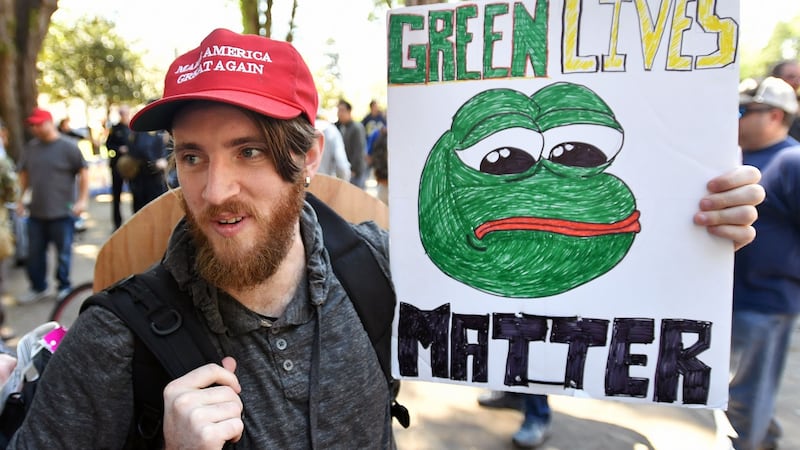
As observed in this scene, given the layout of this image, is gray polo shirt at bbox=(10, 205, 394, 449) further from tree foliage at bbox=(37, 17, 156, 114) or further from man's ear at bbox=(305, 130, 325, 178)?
tree foliage at bbox=(37, 17, 156, 114)

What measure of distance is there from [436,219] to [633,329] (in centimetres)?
50

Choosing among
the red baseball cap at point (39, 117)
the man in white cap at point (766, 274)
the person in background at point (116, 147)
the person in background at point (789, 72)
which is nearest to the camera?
the man in white cap at point (766, 274)

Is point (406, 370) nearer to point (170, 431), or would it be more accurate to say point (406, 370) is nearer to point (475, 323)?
point (475, 323)

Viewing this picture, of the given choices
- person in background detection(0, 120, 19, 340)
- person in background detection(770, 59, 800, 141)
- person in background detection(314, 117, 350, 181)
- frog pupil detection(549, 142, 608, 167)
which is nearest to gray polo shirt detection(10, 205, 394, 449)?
frog pupil detection(549, 142, 608, 167)

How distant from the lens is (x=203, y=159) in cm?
126

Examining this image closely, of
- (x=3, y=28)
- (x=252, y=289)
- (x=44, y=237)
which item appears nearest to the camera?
(x=252, y=289)

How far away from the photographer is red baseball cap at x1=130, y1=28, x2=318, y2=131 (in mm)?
1216

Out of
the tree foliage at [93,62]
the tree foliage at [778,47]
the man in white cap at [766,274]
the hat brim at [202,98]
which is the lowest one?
the man in white cap at [766,274]

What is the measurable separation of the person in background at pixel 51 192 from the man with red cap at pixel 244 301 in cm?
495

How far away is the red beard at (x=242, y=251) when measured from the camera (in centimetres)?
126

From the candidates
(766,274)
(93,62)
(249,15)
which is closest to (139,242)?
(766,274)

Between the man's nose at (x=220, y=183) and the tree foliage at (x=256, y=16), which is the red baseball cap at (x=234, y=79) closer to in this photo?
the man's nose at (x=220, y=183)

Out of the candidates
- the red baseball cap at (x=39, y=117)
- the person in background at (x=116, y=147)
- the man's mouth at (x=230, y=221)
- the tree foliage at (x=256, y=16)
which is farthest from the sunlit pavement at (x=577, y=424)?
the tree foliage at (x=256, y=16)

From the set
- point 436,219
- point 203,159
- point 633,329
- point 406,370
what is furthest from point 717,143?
point 203,159
